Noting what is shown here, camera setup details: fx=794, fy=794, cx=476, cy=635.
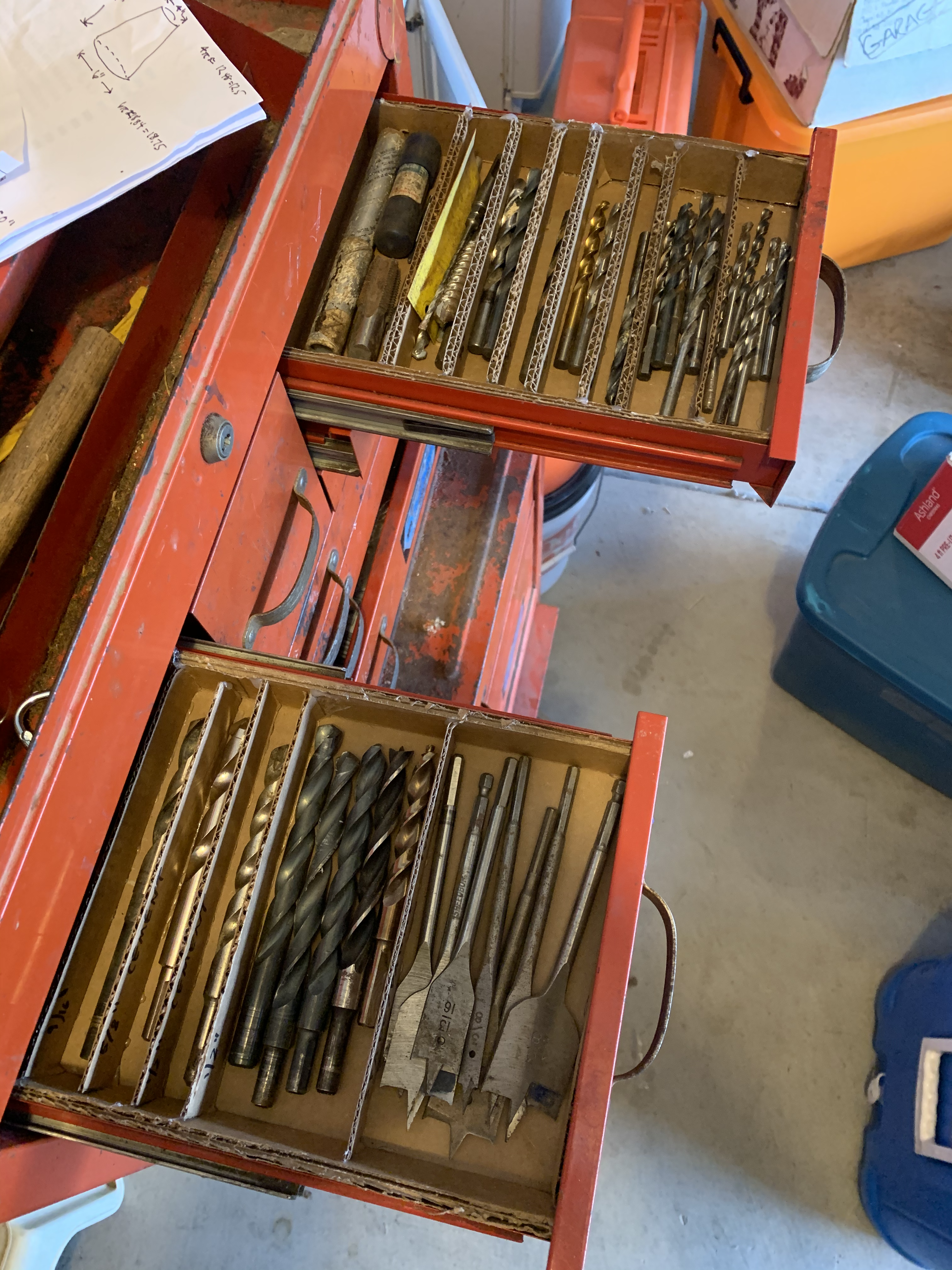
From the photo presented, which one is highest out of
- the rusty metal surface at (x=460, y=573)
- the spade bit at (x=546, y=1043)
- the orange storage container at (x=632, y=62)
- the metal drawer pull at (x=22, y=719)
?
the orange storage container at (x=632, y=62)

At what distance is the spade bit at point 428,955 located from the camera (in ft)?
2.56

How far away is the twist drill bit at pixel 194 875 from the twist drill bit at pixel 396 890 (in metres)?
0.19

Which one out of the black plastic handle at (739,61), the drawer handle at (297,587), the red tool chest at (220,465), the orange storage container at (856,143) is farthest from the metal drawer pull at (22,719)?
the black plastic handle at (739,61)

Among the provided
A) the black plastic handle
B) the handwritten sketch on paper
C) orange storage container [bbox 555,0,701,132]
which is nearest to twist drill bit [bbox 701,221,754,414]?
orange storage container [bbox 555,0,701,132]

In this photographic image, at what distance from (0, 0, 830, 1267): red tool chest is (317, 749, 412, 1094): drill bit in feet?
0.44

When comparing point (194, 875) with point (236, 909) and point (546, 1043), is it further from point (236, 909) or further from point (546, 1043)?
point (546, 1043)

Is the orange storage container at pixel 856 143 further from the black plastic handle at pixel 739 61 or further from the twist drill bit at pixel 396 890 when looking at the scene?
the twist drill bit at pixel 396 890

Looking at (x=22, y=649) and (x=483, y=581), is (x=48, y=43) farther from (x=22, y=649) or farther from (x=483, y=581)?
(x=483, y=581)

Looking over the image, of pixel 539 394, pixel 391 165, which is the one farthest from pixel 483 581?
pixel 391 165

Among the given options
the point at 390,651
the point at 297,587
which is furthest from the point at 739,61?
the point at 297,587

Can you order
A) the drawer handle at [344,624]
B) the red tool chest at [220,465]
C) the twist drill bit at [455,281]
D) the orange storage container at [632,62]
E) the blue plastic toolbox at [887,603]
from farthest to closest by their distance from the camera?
1. the orange storage container at [632,62]
2. the blue plastic toolbox at [887,603]
3. the drawer handle at [344,624]
4. the twist drill bit at [455,281]
5. the red tool chest at [220,465]

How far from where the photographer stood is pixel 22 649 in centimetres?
76

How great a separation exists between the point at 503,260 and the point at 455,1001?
92 centimetres

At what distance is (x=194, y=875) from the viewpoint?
824 mm
